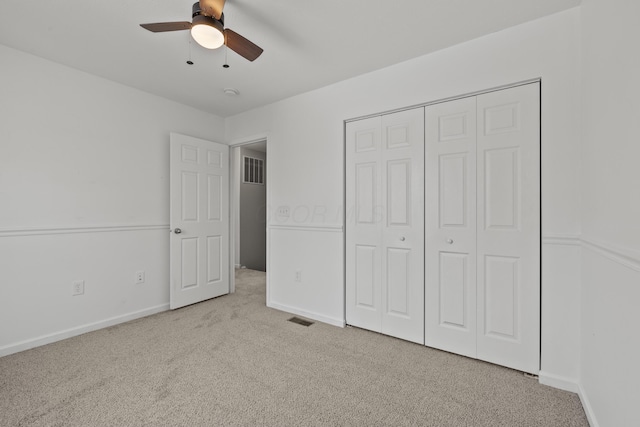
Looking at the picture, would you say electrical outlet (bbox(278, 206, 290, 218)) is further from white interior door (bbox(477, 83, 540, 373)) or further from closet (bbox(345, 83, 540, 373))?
white interior door (bbox(477, 83, 540, 373))

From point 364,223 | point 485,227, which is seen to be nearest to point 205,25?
point 364,223

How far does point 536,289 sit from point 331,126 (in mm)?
2224

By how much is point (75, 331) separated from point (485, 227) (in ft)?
12.1

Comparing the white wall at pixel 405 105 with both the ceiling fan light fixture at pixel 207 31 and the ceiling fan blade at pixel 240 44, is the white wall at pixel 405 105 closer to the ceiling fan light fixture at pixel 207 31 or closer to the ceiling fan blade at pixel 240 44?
the ceiling fan blade at pixel 240 44

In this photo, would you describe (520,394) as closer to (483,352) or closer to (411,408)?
(483,352)

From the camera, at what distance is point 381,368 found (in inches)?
80.6

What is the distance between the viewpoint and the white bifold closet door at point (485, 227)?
1.97 m

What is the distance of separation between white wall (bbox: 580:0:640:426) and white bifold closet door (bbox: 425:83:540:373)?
293mm

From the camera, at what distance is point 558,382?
183 cm

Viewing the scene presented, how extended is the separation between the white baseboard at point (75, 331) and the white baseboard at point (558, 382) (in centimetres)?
360

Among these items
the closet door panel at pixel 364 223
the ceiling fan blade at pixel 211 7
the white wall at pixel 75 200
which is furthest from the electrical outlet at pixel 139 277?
the ceiling fan blade at pixel 211 7

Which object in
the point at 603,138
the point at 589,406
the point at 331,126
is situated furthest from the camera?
the point at 331,126

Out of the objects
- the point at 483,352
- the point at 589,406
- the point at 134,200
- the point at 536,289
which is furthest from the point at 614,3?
the point at 134,200

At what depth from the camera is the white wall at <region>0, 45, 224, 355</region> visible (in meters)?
2.30
